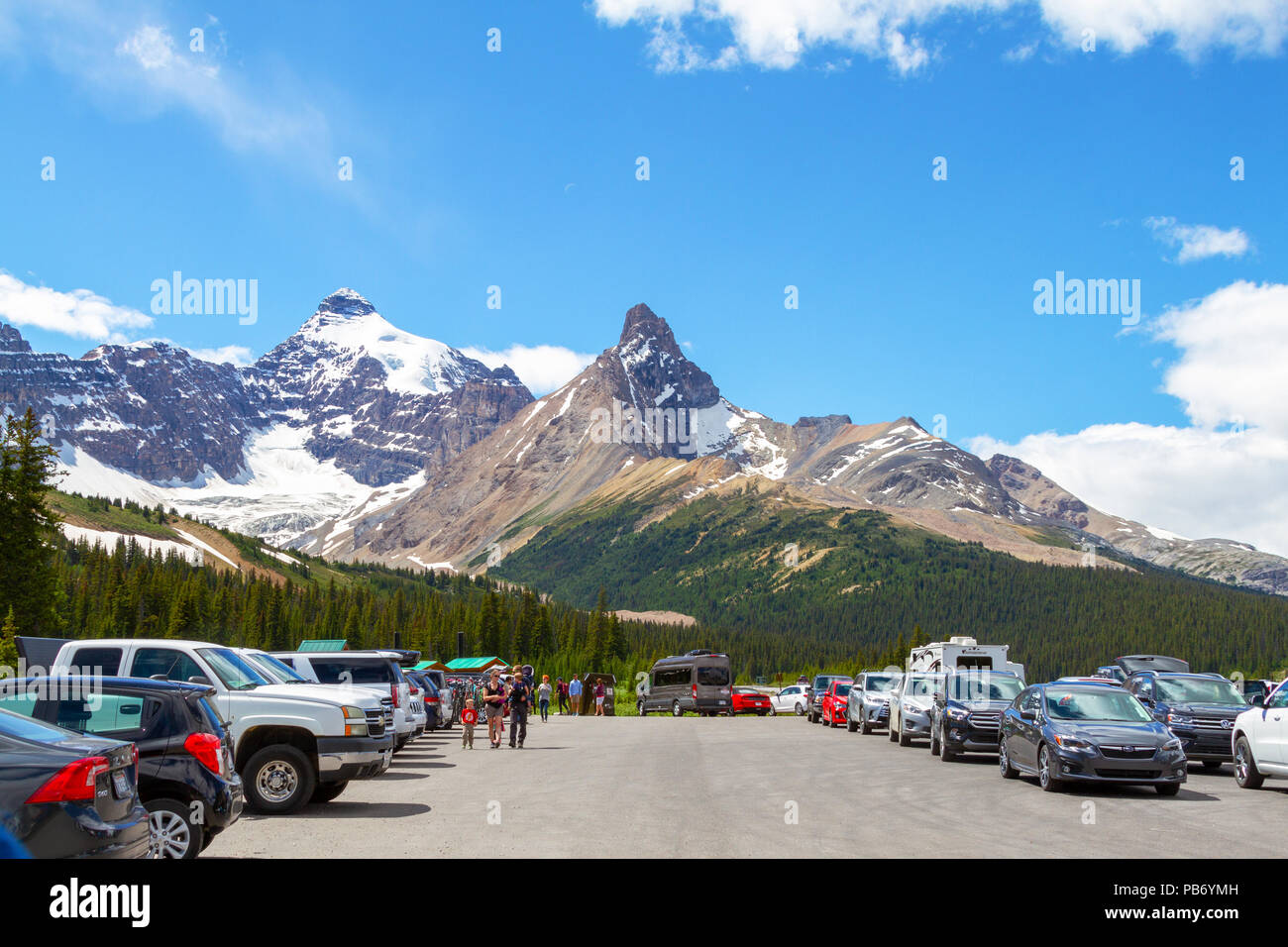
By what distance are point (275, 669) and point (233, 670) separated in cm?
430

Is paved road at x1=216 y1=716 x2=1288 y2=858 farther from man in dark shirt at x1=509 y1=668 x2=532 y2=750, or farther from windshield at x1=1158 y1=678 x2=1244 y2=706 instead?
man in dark shirt at x1=509 y1=668 x2=532 y2=750

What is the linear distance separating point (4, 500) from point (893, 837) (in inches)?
2317

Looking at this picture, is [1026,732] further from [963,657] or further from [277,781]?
[963,657]

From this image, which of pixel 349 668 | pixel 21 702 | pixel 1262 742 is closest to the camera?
pixel 21 702

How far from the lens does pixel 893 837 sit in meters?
12.6

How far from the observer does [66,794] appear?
7.14 meters

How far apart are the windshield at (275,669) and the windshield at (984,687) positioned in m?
14.5

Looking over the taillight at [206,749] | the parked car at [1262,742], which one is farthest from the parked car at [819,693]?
the taillight at [206,749]

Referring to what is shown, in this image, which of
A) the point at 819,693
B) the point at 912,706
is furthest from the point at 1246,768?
the point at 819,693

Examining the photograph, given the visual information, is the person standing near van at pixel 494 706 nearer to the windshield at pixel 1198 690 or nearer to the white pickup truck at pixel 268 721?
the white pickup truck at pixel 268 721

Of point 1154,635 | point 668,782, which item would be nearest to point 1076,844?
point 668,782

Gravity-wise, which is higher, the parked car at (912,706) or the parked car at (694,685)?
the parked car at (912,706)

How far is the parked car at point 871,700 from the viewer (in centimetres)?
3647
